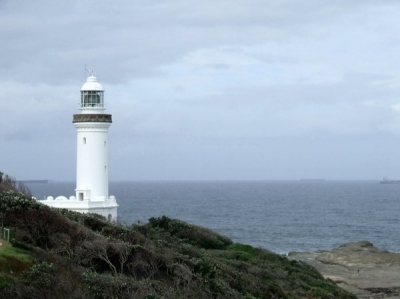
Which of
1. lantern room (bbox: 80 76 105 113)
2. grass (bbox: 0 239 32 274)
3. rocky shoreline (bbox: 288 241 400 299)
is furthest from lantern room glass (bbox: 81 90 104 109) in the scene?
grass (bbox: 0 239 32 274)

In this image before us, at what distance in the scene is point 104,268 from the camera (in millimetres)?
17406

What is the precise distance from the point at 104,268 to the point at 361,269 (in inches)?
914

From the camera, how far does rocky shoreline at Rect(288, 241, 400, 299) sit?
3073 centimetres

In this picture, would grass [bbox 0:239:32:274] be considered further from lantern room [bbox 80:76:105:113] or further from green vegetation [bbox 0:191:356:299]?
lantern room [bbox 80:76:105:113]

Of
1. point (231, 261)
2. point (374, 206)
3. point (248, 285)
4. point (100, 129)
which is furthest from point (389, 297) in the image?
point (374, 206)

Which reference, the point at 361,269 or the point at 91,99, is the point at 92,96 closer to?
the point at 91,99

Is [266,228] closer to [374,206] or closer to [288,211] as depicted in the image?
[288,211]

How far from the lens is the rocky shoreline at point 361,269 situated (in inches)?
1210

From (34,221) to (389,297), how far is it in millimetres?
16495

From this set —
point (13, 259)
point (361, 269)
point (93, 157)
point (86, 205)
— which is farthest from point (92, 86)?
point (13, 259)

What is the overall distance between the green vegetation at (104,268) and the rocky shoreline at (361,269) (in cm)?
777

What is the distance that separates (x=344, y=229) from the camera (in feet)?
231

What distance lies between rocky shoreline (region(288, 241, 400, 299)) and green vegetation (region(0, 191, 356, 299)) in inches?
306

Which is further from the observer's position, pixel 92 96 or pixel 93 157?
pixel 92 96
